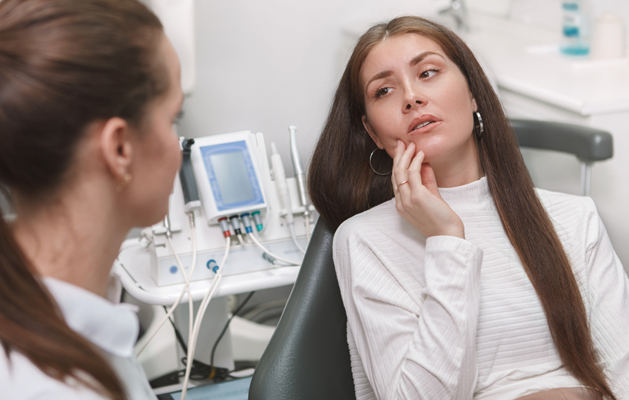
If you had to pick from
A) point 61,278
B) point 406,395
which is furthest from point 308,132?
point 61,278

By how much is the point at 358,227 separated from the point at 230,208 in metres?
0.40

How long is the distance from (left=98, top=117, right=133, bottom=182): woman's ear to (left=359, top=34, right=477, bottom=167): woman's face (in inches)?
27.0

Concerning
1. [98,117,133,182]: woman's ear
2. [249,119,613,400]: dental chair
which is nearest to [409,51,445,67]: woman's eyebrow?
[249,119,613,400]: dental chair

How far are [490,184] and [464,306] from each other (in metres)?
0.36

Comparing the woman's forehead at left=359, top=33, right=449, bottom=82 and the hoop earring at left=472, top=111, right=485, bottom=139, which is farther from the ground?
the woman's forehead at left=359, top=33, right=449, bottom=82

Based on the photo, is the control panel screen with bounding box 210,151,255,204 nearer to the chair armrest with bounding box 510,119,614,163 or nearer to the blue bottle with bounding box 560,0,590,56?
the chair armrest with bounding box 510,119,614,163

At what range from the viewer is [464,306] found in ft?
3.36

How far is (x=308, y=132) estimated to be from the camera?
2.28m

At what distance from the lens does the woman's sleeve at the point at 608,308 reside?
113cm

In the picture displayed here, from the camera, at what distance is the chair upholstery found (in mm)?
1076

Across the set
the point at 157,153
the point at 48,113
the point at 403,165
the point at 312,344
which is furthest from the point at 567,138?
the point at 48,113

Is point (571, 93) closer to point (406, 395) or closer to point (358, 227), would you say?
point (358, 227)

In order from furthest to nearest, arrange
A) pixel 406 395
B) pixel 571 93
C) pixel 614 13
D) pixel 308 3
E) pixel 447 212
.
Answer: pixel 614 13 < pixel 308 3 < pixel 571 93 < pixel 447 212 < pixel 406 395

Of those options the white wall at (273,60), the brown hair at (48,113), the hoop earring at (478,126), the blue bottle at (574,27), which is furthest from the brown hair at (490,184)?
the blue bottle at (574,27)
